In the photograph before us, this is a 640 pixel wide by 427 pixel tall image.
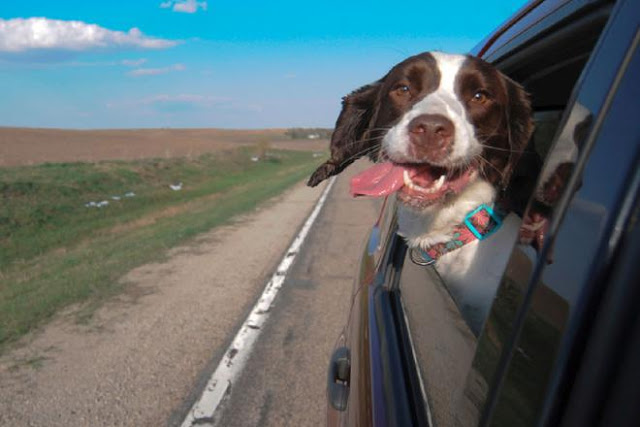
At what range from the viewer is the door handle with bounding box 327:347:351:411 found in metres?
2.11

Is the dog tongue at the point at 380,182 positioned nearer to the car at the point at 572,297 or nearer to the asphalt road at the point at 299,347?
the car at the point at 572,297

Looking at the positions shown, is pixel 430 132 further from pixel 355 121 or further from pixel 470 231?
pixel 355 121

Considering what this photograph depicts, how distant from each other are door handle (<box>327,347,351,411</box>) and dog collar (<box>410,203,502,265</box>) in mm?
512

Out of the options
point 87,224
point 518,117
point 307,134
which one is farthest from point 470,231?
point 307,134

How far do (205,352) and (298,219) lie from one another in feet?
28.5

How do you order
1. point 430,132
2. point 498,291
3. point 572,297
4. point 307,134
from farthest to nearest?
point 307,134, point 430,132, point 498,291, point 572,297

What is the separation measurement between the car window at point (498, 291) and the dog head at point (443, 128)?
14cm

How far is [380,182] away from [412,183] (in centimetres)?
16

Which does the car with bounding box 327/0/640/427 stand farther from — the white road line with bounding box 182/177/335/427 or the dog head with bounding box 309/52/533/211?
the white road line with bounding box 182/177/335/427

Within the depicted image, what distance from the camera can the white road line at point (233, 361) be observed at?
13.7ft

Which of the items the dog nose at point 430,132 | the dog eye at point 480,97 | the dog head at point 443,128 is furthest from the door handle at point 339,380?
the dog eye at point 480,97

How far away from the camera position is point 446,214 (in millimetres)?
2564

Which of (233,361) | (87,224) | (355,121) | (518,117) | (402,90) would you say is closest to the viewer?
(518,117)

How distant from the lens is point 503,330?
3.39 ft
